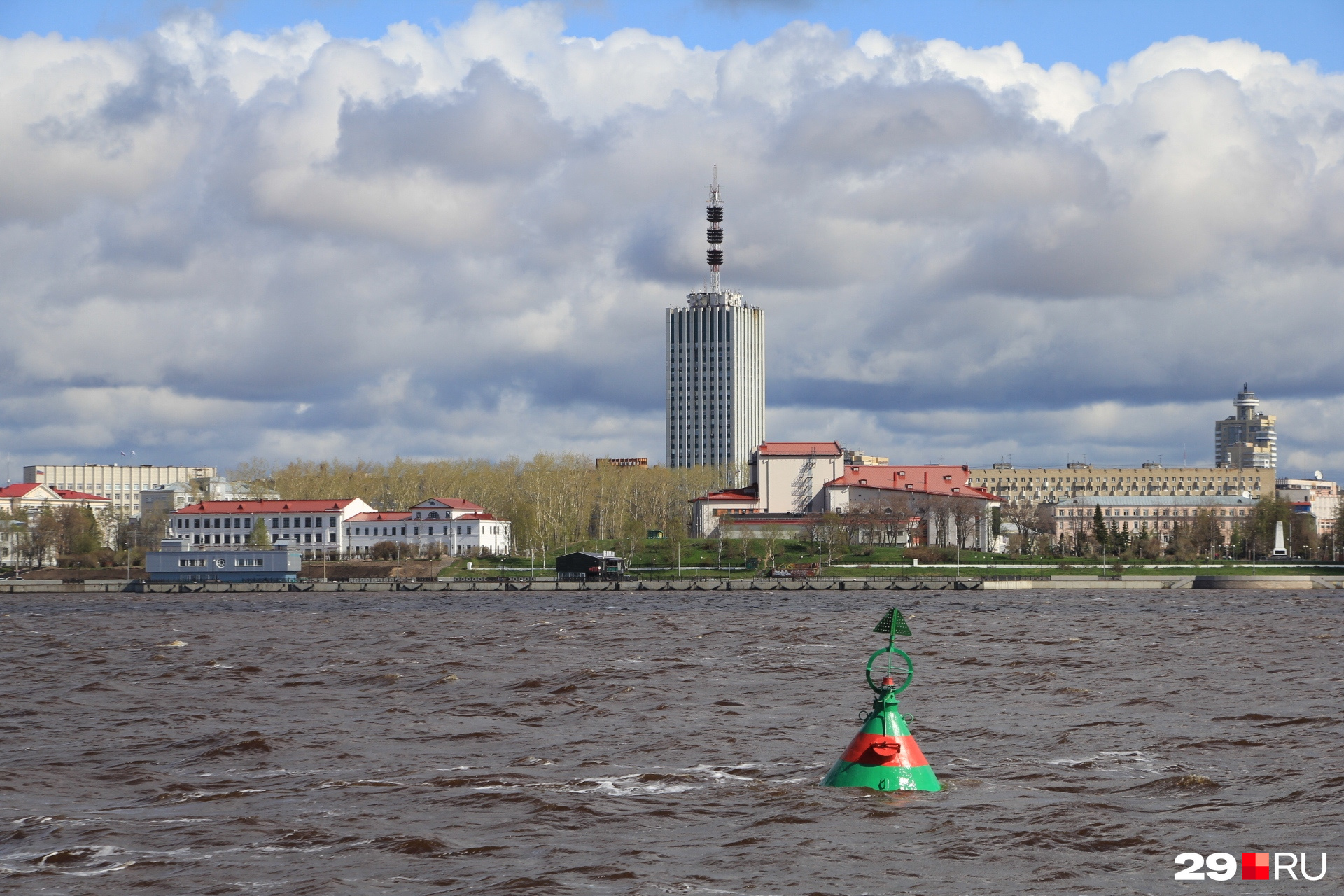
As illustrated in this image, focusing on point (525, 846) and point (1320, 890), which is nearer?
point (1320, 890)

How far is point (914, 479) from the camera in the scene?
163m

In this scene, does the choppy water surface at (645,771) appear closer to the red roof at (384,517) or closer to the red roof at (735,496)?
the red roof at (384,517)

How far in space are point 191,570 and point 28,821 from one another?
383 ft

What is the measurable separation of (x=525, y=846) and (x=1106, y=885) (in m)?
6.27

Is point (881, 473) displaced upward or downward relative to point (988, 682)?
upward

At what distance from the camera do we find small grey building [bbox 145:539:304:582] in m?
127

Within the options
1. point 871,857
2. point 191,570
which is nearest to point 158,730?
point 871,857

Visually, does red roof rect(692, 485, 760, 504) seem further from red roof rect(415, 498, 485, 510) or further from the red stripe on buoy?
the red stripe on buoy

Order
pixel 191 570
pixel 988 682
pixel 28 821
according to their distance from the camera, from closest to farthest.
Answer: pixel 28 821 → pixel 988 682 → pixel 191 570

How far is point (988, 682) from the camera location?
33031 millimetres

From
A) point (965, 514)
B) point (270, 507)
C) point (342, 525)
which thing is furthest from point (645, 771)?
point (270, 507)

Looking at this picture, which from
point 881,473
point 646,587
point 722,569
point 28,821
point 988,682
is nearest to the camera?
point 28,821

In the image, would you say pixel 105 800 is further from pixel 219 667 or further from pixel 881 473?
pixel 881 473

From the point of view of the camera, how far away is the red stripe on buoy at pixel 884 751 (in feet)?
54.4
